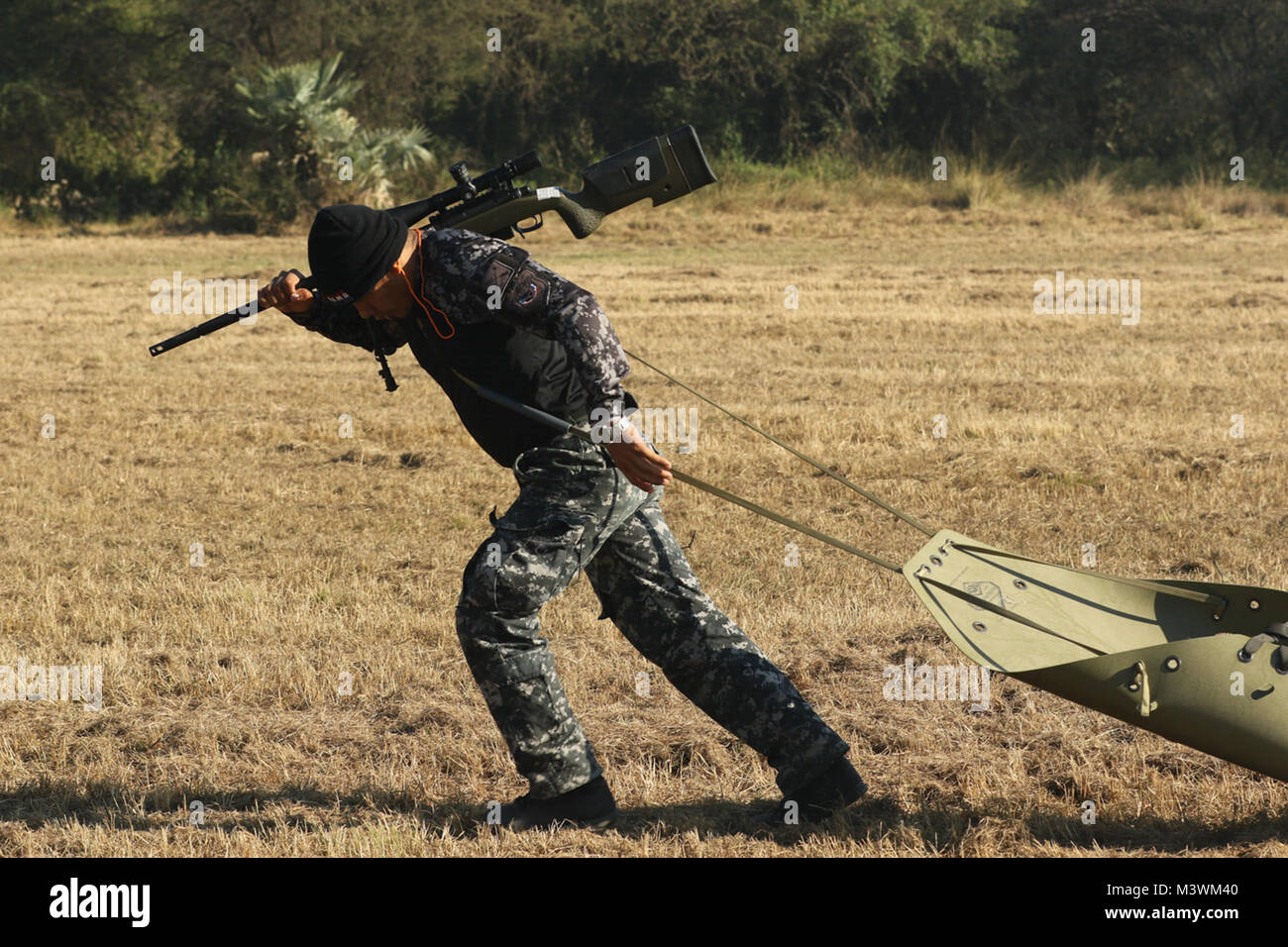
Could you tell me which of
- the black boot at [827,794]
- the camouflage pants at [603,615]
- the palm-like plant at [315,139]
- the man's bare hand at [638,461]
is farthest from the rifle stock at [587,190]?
the palm-like plant at [315,139]

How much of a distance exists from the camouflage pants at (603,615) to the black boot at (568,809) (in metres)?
0.04

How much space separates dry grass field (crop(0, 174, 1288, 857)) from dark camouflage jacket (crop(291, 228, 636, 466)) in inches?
44.7

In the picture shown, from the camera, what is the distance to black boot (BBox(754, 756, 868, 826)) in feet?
12.3

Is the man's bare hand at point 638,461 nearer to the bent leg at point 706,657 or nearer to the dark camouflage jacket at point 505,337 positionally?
the dark camouflage jacket at point 505,337

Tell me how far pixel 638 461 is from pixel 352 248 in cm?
87

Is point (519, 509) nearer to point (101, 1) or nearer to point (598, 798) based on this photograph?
point (598, 798)

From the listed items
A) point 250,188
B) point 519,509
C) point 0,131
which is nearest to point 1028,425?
→ point 519,509

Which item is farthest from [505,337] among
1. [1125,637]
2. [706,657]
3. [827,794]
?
[1125,637]

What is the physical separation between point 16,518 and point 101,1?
2704 centimetres

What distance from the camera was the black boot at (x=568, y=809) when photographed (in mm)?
3711

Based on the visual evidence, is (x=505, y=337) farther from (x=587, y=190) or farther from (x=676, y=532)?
(x=676, y=532)

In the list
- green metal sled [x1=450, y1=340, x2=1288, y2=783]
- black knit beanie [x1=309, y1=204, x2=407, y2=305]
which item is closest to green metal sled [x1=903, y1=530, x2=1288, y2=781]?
green metal sled [x1=450, y1=340, x2=1288, y2=783]

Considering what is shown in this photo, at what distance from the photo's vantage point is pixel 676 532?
6.87 m

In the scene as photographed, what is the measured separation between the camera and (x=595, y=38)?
30156 millimetres
